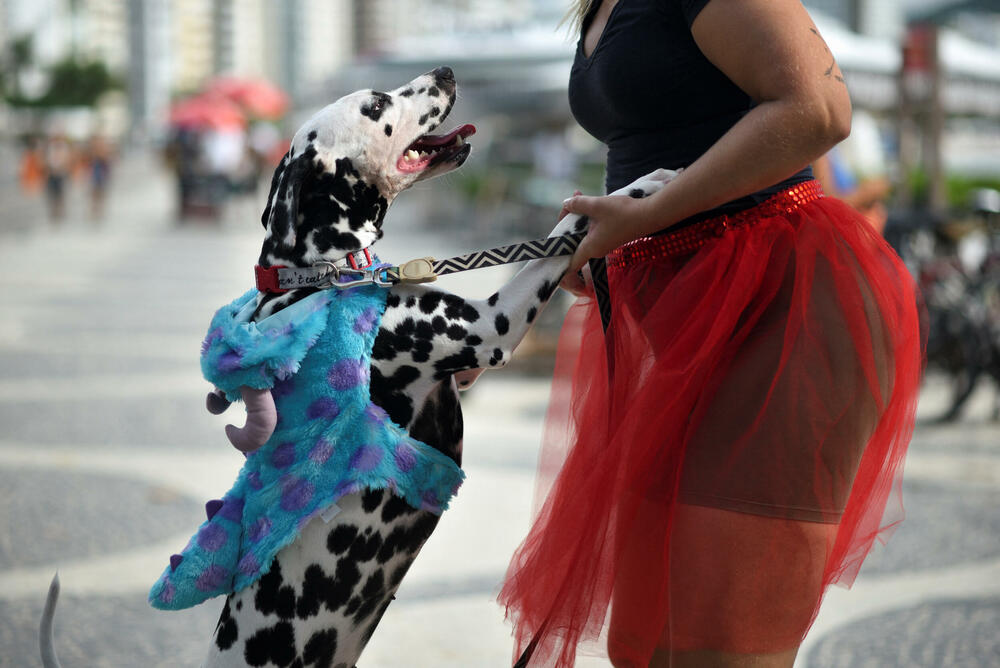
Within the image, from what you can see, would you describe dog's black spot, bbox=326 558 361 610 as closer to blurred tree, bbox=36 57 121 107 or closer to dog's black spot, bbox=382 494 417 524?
dog's black spot, bbox=382 494 417 524

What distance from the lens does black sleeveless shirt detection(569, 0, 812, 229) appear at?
5.69 ft

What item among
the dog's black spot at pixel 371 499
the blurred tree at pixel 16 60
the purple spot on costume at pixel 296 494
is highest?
the purple spot on costume at pixel 296 494

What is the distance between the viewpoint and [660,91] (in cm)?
176

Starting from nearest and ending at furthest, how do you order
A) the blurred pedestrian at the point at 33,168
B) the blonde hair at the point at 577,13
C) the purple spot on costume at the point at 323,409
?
the purple spot on costume at the point at 323,409, the blonde hair at the point at 577,13, the blurred pedestrian at the point at 33,168

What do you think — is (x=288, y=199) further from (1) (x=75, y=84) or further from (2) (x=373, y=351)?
(1) (x=75, y=84)

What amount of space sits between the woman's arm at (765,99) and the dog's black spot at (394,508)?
79cm

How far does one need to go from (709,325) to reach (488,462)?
156 inches

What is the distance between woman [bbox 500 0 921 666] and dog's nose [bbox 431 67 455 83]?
0.36m

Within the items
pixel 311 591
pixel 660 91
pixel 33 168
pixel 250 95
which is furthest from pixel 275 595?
pixel 33 168

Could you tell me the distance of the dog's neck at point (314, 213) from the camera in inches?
76.8

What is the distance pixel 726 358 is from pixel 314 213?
88 centimetres

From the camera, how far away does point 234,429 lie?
71.4 inches

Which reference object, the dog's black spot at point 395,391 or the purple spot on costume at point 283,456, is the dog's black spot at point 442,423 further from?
the purple spot on costume at point 283,456

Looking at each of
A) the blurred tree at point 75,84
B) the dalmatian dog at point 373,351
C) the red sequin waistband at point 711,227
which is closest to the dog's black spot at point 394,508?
A: the dalmatian dog at point 373,351
